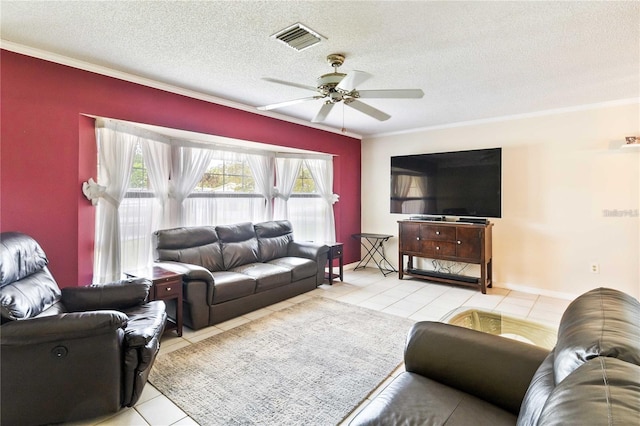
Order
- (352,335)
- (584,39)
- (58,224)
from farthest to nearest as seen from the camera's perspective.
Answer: (352,335), (58,224), (584,39)

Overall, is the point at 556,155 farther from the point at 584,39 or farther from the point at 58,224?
the point at 58,224

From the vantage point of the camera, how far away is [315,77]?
314cm

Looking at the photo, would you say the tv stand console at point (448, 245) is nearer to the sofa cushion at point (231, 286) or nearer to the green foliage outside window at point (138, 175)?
the sofa cushion at point (231, 286)

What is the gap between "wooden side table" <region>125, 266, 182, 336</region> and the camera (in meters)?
2.84

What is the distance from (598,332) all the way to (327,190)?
15.5 feet

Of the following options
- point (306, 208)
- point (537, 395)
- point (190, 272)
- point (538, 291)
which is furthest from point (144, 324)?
point (538, 291)

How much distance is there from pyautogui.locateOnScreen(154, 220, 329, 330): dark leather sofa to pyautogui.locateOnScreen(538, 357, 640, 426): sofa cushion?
298 centimetres

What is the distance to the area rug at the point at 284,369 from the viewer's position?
1.99m

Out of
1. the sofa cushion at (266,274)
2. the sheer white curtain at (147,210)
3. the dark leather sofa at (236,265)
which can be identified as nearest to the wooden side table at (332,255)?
the dark leather sofa at (236,265)

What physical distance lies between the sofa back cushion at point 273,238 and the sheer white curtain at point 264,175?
31cm

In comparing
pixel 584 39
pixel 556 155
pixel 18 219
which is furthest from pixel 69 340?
pixel 556 155

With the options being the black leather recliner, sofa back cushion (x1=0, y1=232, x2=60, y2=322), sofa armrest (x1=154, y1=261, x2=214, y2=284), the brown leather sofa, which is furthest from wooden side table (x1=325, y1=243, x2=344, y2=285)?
sofa back cushion (x1=0, y1=232, x2=60, y2=322)

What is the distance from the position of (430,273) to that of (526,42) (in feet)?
11.4

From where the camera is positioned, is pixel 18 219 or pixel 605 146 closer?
pixel 18 219
